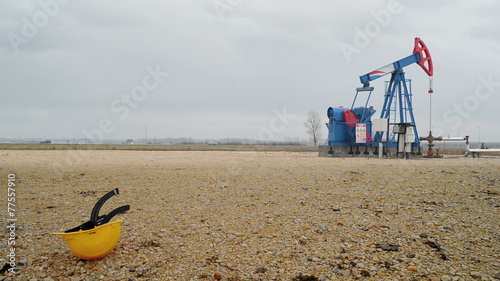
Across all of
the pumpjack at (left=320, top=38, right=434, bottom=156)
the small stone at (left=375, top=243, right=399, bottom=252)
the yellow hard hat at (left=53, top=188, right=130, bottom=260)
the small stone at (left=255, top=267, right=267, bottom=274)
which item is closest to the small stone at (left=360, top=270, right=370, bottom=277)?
Answer: the small stone at (left=375, top=243, right=399, bottom=252)

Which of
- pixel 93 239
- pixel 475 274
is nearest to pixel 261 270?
pixel 93 239

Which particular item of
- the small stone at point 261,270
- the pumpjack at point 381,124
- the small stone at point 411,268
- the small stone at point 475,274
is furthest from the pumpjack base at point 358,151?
the small stone at point 261,270

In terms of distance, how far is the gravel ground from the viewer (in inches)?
214

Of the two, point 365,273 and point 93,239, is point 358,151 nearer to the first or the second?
point 365,273

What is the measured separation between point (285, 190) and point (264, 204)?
1853 mm

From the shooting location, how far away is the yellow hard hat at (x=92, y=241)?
530 cm

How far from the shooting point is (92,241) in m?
5.41

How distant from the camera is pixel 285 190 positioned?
11.0 meters

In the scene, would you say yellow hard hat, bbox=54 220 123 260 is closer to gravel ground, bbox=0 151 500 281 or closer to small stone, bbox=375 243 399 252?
gravel ground, bbox=0 151 500 281

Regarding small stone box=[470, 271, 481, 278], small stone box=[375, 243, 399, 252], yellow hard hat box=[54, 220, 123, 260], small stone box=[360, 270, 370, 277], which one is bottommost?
small stone box=[360, 270, 370, 277]

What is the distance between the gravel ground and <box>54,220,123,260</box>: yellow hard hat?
0.20 m

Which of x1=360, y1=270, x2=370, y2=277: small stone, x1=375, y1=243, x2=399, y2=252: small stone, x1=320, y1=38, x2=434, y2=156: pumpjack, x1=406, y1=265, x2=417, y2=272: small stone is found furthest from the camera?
x1=320, y1=38, x2=434, y2=156: pumpjack

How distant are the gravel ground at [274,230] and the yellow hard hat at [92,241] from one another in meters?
0.20

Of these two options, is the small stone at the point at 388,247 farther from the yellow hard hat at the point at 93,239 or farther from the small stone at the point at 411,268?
the yellow hard hat at the point at 93,239
